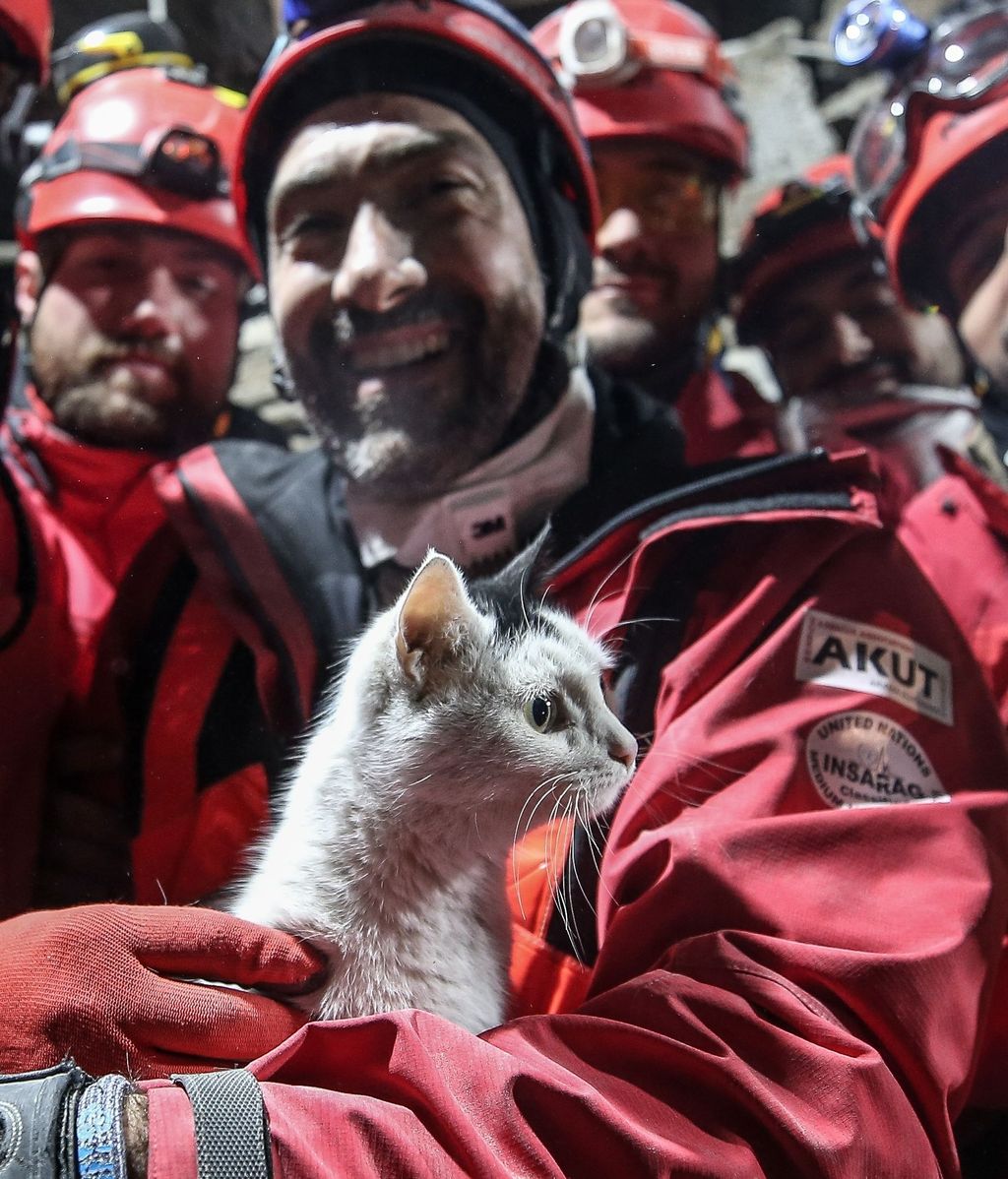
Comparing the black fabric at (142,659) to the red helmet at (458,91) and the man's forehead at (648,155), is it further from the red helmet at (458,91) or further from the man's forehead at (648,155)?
the man's forehead at (648,155)

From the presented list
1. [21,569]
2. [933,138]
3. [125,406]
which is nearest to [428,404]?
[125,406]

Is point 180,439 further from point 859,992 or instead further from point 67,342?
point 859,992

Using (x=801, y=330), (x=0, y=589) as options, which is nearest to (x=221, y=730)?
(x=0, y=589)

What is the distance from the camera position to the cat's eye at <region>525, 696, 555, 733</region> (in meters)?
0.71

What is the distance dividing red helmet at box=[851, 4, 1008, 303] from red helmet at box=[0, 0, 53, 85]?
42.1 inches

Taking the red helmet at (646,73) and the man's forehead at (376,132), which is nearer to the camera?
the man's forehead at (376,132)

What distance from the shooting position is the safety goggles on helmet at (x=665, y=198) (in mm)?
1122

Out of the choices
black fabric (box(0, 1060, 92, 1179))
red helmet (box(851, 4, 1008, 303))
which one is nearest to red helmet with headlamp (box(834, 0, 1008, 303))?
red helmet (box(851, 4, 1008, 303))

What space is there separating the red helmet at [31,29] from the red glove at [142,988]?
1.10 metres

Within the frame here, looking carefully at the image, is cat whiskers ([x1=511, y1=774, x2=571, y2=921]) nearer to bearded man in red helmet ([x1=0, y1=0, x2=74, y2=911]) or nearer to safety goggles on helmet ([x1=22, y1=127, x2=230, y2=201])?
bearded man in red helmet ([x1=0, y1=0, x2=74, y2=911])

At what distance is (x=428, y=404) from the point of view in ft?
2.80

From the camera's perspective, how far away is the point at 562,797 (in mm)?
717

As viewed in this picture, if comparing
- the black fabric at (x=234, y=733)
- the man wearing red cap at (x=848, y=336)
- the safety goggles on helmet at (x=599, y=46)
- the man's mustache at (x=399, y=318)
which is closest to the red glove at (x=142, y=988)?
the black fabric at (x=234, y=733)

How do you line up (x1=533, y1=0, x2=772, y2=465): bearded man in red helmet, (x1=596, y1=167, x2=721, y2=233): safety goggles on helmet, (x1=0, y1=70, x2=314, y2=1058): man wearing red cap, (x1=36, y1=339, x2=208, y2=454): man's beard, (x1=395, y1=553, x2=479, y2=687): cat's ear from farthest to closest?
(x1=596, y1=167, x2=721, y2=233): safety goggles on helmet < (x1=533, y1=0, x2=772, y2=465): bearded man in red helmet < (x1=36, y1=339, x2=208, y2=454): man's beard < (x1=0, y1=70, x2=314, y2=1058): man wearing red cap < (x1=395, y1=553, x2=479, y2=687): cat's ear
